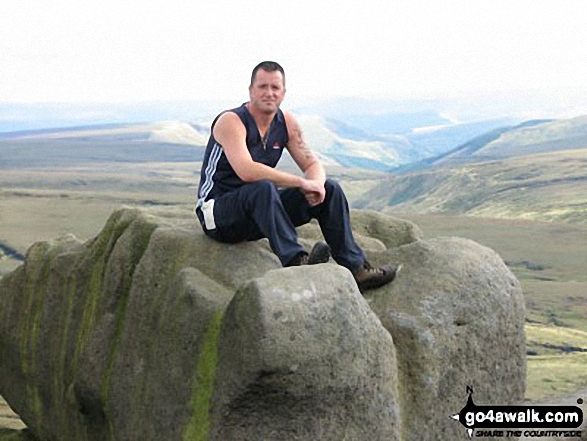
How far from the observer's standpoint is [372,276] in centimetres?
1496

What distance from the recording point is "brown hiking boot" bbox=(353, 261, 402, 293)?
14825 mm

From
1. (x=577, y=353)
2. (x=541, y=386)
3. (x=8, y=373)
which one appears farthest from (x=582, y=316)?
(x=8, y=373)

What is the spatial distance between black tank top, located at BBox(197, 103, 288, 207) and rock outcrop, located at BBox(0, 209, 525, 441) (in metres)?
1.32

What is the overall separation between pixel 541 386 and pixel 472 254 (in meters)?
70.3

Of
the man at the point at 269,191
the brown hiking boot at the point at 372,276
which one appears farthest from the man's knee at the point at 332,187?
the brown hiking boot at the point at 372,276

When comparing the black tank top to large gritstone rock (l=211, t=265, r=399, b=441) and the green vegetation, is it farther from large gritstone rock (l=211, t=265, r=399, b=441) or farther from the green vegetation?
large gritstone rock (l=211, t=265, r=399, b=441)

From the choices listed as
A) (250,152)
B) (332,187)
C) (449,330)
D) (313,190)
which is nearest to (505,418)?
(449,330)

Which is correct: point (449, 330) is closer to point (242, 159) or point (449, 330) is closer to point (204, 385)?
point (204, 385)

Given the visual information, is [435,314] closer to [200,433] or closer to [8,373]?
[200,433]

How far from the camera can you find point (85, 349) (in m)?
18.1

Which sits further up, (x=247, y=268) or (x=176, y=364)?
(x=247, y=268)

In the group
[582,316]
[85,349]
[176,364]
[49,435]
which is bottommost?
[582,316]

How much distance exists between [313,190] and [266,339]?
3281 mm

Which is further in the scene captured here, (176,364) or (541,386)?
(541,386)
